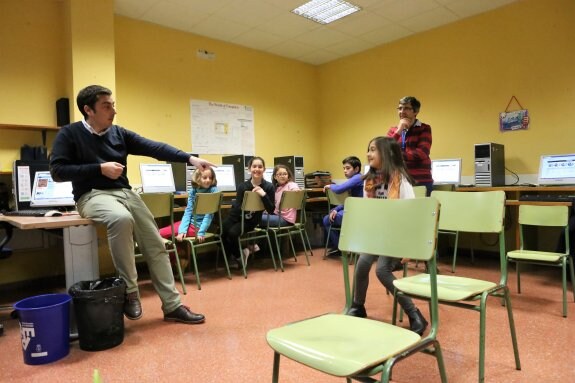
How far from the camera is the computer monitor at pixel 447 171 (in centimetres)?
425

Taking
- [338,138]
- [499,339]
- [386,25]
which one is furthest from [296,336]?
[338,138]

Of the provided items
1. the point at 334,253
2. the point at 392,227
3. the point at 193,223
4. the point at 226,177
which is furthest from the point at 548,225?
the point at 226,177

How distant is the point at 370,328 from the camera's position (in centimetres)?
114

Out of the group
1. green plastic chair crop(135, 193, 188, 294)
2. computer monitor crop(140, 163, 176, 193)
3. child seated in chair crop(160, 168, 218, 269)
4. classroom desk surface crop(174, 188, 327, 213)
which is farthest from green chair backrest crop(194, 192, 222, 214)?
computer monitor crop(140, 163, 176, 193)

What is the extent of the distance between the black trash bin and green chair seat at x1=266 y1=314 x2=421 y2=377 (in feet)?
3.96

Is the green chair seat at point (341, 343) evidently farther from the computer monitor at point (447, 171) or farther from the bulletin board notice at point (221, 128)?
the bulletin board notice at point (221, 128)

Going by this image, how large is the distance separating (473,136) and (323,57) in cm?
240

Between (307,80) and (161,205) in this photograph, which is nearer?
(161,205)

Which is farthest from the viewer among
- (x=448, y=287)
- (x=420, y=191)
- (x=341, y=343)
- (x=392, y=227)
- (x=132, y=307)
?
(x=420, y=191)

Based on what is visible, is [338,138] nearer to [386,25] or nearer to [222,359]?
[386,25]

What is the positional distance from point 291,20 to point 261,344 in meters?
3.54

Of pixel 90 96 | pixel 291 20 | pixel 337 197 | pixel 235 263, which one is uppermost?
pixel 291 20

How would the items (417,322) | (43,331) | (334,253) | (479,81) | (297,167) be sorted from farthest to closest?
(297,167) < (334,253) < (479,81) < (417,322) < (43,331)

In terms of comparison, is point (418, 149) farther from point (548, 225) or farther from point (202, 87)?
point (202, 87)
